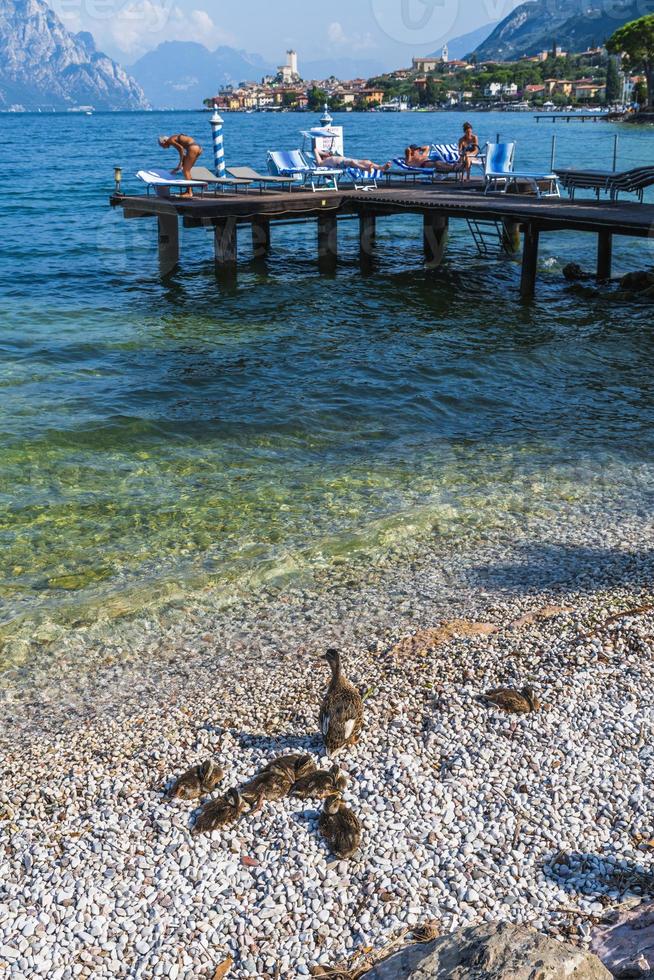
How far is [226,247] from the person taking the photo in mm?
21328

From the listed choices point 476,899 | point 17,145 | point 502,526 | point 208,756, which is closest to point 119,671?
point 208,756

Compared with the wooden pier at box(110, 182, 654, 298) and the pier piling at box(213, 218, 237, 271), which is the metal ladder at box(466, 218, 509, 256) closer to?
the wooden pier at box(110, 182, 654, 298)

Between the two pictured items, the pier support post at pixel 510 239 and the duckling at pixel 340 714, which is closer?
the duckling at pixel 340 714

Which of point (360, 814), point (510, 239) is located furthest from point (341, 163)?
point (360, 814)

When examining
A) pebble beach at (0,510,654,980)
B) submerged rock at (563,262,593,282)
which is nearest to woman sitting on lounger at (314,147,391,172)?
submerged rock at (563,262,593,282)

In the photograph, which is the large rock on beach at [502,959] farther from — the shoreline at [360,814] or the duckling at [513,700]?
the duckling at [513,700]

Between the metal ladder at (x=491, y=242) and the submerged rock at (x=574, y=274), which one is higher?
Result: the metal ladder at (x=491, y=242)

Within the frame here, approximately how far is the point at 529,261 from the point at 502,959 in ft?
58.2

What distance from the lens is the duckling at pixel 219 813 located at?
4.88m

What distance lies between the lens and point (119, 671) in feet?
22.2

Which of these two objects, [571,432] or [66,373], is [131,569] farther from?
[66,373]

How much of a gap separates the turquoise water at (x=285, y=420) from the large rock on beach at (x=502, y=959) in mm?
4624

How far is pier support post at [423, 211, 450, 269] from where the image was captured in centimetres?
2384

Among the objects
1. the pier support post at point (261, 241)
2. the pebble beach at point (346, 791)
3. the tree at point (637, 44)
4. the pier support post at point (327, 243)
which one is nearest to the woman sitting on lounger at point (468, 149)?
the pier support post at point (327, 243)
